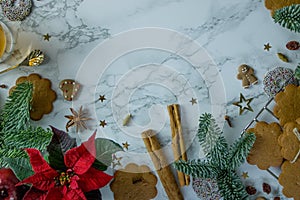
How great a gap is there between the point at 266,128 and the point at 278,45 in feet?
0.61

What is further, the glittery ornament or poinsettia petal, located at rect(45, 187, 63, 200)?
the glittery ornament

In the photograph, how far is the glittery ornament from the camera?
1.28 metres

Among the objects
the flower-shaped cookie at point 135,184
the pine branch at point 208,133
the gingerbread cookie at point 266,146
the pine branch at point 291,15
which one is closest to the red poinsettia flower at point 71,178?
the flower-shaped cookie at point 135,184

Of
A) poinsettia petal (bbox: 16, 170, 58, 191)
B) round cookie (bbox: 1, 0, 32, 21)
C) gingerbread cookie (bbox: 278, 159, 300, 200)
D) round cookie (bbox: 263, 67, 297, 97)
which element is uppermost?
round cookie (bbox: 1, 0, 32, 21)

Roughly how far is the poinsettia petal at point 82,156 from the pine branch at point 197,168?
6.9 inches

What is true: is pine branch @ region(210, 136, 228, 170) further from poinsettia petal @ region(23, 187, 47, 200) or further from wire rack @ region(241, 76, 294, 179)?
poinsettia petal @ region(23, 187, 47, 200)

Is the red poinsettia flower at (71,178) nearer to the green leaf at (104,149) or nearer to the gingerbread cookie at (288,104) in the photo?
the green leaf at (104,149)

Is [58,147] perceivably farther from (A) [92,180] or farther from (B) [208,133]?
(B) [208,133]

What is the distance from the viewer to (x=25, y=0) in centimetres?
133

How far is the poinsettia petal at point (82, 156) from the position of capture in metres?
1.18

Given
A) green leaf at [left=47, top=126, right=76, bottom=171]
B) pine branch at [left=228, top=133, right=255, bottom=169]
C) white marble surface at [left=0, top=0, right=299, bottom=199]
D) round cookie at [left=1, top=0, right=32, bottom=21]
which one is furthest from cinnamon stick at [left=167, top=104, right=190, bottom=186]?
round cookie at [left=1, top=0, right=32, bottom=21]

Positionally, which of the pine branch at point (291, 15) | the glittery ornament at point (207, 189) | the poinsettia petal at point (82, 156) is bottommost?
the glittery ornament at point (207, 189)

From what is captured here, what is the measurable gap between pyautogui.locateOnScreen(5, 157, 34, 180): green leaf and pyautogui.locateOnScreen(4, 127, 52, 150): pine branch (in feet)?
0.15

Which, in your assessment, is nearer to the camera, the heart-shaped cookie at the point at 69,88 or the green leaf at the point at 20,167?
the green leaf at the point at 20,167
